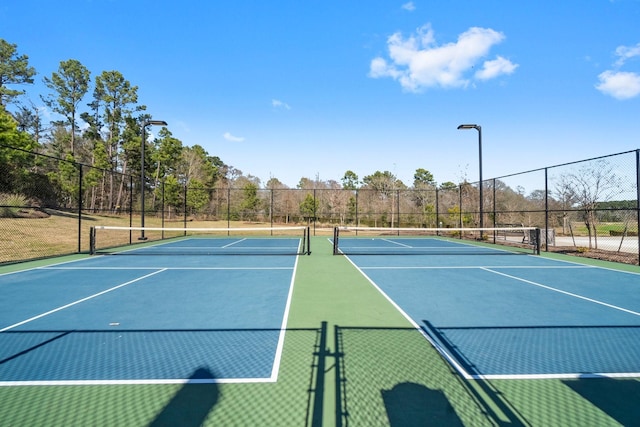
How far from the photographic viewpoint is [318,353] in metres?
3.45

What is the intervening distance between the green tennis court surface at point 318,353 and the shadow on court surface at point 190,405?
1cm

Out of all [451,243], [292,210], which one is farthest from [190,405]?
[292,210]

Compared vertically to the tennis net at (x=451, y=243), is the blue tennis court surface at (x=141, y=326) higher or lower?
lower

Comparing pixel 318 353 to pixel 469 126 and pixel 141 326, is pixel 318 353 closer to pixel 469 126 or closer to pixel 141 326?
pixel 141 326

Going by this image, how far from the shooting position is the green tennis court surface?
2479 millimetres

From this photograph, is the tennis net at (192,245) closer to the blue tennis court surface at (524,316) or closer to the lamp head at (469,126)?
the blue tennis court surface at (524,316)

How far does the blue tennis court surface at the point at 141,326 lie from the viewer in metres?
3.06

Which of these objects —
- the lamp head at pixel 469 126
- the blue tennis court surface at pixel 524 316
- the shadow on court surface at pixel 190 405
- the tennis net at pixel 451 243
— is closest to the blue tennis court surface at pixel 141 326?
the shadow on court surface at pixel 190 405

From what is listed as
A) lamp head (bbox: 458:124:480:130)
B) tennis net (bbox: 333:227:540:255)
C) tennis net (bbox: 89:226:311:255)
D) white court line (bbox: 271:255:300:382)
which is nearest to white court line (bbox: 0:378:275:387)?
white court line (bbox: 271:255:300:382)

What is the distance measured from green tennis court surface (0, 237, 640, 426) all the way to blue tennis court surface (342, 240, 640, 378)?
26 mm

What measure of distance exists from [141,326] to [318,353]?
2.45 meters

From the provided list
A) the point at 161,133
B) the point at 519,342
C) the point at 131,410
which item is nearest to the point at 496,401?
the point at 519,342

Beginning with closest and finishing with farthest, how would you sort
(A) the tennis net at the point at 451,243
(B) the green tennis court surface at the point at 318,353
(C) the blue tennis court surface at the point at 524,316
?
(B) the green tennis court surface at the point at 318,353
(C) the blue tennis court surface at the point at 524,316
(A) the tennis net at the point at 451,243

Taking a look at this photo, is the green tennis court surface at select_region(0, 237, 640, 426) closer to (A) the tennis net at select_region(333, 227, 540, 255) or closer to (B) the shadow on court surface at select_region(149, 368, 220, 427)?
(B) the shadow on court surface at select_region(149, 368, 220, 427)
